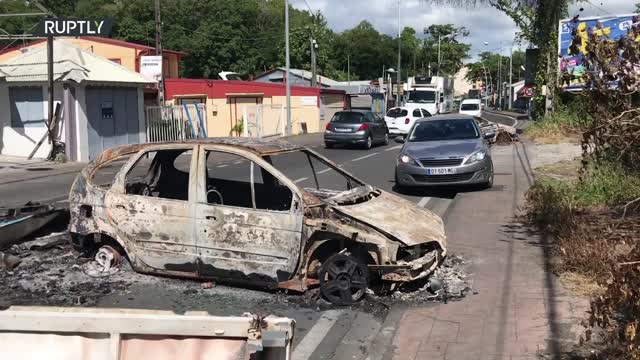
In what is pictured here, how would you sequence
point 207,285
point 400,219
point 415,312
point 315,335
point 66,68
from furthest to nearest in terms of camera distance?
point 66,68 → point 207,285 → point 400,219 → point 415,312 → point 315,335

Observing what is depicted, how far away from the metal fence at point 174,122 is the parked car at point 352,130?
599cm

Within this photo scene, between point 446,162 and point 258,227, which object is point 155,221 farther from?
point 446,162

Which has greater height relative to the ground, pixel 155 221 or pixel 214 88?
pixel 214 88

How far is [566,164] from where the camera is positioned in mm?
16438

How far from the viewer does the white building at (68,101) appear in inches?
843

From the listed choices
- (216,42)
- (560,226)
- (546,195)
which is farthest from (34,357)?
(216,42)

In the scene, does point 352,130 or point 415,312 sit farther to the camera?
point 352,130

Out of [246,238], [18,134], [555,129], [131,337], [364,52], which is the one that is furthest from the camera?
[364,52]

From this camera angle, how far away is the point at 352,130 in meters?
26.4

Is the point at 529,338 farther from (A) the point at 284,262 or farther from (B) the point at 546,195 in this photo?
(B) the point at 546,195

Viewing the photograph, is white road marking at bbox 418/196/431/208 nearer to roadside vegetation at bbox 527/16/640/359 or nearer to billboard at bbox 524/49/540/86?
roadside vegetation at bbox 527/16/640/359

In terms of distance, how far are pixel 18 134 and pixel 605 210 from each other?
19.7 m

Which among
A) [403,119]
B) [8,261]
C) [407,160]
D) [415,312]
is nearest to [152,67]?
[403,119]

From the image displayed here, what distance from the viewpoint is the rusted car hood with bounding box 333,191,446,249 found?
19.1 ft
